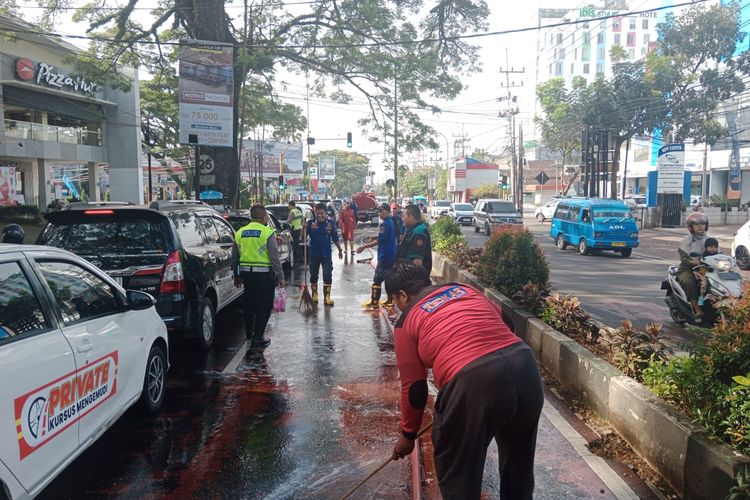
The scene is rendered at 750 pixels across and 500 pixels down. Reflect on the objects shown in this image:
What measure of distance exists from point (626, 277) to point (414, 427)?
524 inches

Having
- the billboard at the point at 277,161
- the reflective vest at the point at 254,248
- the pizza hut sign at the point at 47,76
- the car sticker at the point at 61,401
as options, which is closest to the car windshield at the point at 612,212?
the reflective vest at the point at 254,248

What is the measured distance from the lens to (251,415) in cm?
523

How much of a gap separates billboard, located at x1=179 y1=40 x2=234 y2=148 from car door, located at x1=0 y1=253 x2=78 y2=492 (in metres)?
14.6

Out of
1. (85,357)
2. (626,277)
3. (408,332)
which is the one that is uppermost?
(408,332)

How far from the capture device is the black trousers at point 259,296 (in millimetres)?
7512

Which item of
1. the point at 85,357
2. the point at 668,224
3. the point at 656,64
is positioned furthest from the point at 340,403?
the point at 656,64

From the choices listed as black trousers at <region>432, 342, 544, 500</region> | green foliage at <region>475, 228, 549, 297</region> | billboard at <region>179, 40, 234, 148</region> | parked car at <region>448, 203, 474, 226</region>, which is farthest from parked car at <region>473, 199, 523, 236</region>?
black trousers at <region>432, 342, 544, 500</region>

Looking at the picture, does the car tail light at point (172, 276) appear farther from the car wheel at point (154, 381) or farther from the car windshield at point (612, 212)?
the car windshield at point (612, 212)

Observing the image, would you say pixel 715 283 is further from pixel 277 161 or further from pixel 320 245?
pixel 277 161

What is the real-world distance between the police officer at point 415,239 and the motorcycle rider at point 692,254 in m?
3.60

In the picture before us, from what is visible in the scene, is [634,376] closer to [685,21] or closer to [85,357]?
[85,357]

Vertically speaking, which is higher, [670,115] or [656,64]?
[656,64]

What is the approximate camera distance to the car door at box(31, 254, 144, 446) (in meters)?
3.65

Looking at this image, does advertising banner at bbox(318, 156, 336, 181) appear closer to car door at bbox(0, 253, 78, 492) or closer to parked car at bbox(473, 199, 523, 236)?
parked car at bbox(473, 199, 523, 236)
